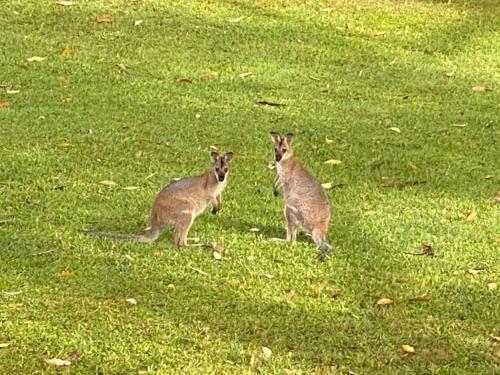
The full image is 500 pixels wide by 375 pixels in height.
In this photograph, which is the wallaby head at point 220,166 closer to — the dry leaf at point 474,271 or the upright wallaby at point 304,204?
the upright wallaby at point 304,204

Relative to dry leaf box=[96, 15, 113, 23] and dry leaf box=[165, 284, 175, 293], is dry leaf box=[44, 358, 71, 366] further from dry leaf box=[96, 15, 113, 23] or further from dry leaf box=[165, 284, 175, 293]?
dry leaf box=[96, 15, 113, 23]

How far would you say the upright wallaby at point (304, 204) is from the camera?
790cm

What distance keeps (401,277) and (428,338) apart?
2.94 feet

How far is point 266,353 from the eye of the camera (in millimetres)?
6402

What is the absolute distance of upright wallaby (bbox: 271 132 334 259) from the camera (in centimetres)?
790

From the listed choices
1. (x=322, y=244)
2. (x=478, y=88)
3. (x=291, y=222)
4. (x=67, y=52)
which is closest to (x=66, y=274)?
(x=291, y=222)

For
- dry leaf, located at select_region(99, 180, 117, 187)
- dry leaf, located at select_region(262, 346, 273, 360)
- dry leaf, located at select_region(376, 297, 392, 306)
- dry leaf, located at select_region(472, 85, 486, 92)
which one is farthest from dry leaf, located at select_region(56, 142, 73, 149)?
dry leaf, located at select_region(472, 85, 486, 92)

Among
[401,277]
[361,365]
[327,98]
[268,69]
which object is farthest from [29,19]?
[361,365]

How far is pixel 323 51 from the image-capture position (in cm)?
1342

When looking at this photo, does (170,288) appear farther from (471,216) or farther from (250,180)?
(471,216)

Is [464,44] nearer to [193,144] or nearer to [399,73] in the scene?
[399,73]

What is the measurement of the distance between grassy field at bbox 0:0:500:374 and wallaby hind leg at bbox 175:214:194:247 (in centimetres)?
11

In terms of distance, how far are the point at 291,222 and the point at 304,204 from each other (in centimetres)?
16

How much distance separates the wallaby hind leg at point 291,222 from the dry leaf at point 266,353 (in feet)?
5.33
